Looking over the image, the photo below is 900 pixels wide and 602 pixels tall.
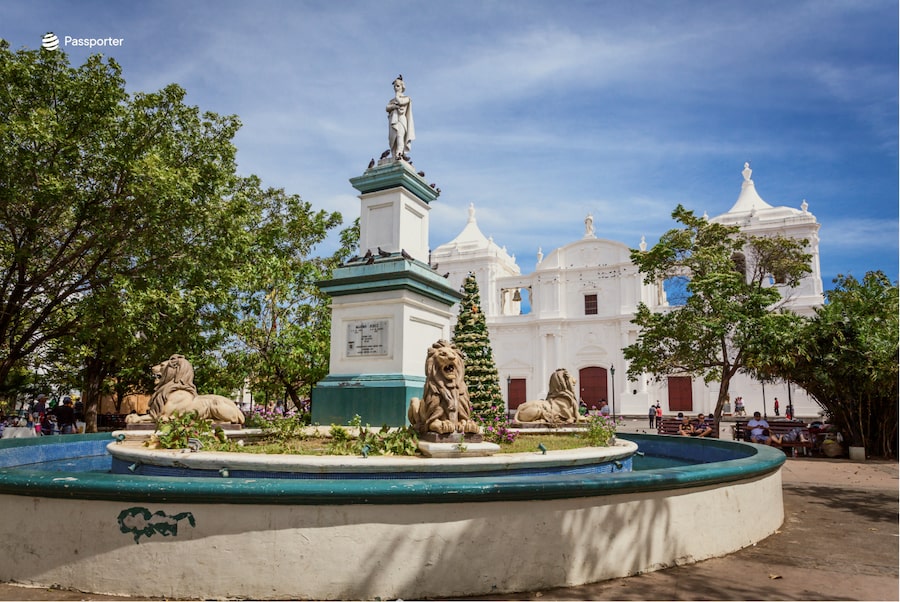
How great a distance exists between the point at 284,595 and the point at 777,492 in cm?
539

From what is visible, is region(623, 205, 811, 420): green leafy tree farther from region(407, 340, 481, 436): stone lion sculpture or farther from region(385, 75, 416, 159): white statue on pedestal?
region(407, 340, 481, 436): stone lion sculpture

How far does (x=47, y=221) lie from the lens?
1353 cm

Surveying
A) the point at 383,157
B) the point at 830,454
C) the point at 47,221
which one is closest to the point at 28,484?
the point at 383,157

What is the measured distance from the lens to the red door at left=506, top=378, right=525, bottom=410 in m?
44.5

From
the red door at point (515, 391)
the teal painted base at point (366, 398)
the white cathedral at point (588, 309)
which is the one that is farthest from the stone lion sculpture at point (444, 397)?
the red door at point (515, 391)

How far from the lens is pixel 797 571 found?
15.7 ft

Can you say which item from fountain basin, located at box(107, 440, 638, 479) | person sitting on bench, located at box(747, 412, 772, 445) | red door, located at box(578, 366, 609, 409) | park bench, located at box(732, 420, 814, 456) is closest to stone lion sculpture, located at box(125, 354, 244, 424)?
fountain basin, located at box(107, 440, 638, 479)

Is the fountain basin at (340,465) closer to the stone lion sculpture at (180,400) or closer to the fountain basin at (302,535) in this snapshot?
the fountain basin at (302,535)

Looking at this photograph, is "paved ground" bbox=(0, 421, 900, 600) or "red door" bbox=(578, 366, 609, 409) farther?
"red door" bbox=(578, 366, 609, 409)

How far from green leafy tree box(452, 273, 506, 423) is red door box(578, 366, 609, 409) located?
2798 cm

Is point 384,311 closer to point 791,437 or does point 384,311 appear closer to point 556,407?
point 556,407

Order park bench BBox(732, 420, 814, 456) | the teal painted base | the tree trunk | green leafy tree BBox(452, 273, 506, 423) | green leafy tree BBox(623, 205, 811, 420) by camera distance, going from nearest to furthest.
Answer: the teal painted base, green leafy tree BBox(452, 273, 506, 423), park bench BBox(732, 420, 814, 456), green leafy tree BBox(623, 205, 811, 420), the tree trunk

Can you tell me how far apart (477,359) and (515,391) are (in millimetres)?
30810

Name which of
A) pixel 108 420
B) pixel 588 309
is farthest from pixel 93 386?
pixel 588 309
